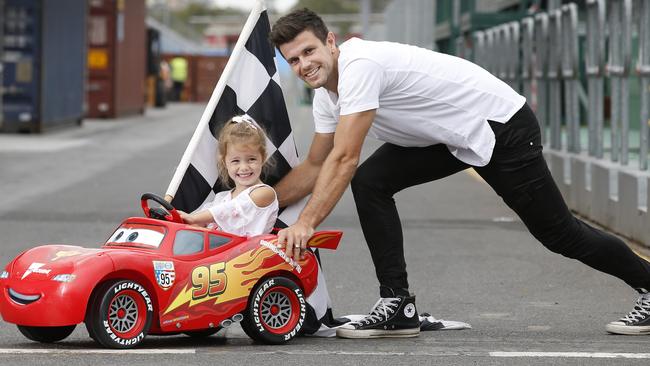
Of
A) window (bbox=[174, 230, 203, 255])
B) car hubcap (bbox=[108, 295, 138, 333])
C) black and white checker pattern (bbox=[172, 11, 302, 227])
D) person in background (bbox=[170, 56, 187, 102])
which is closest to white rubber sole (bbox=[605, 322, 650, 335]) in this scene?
black and white checker pattern (bbox=[172, 11, 302, 227])

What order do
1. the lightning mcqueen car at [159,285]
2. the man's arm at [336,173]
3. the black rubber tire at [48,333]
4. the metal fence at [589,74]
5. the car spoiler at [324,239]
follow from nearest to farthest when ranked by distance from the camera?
the lightning mcqueen car at [159,285] → the man's arm at [336,173] → the black rubber tire at [48,333] → the car spoiler at [324,239] → the metal fence at [589,74]

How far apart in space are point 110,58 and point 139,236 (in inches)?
1069

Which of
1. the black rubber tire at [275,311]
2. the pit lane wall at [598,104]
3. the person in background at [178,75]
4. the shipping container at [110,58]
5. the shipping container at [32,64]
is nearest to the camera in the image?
the black rubber tire at [275,311]

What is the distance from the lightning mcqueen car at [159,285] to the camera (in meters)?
5.38

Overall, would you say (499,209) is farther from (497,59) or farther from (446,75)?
(446,75)

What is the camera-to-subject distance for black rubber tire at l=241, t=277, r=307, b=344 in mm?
5836

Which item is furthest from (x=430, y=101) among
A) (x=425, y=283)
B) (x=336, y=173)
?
(x=425, y=283)

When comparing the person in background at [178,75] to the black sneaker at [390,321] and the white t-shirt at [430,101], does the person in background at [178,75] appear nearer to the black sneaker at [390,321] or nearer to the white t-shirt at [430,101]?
the black sneaker at [390,321]

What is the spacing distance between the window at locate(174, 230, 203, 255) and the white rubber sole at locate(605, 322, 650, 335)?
→ 1911 millimetres

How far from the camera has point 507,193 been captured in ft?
19.9

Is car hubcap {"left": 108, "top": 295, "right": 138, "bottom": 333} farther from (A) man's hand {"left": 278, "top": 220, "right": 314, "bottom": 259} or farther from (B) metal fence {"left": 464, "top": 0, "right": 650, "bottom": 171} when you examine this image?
(B) metal fence {"left": 464, "top": 0, "right": 650, "bottom": 171}

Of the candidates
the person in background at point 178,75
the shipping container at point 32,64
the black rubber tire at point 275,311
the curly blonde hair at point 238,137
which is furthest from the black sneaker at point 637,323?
the person in background at point 178,75

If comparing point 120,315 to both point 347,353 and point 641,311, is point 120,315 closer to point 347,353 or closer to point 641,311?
point 347,353

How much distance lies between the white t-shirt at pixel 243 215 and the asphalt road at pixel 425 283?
0.49 metres
